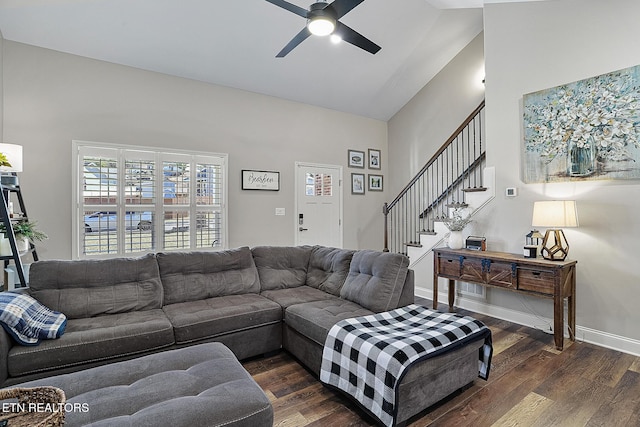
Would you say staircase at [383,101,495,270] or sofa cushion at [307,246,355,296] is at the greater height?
staircase at [383,101,495,270]

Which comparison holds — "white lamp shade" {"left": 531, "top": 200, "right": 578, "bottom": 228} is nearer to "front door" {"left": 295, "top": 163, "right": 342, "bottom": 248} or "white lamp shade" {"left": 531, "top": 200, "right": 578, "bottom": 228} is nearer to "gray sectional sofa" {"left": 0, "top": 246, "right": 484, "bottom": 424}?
"gray sectional sofa" {"left": 0, "top": 246, "right": 484, "bottom": 424}

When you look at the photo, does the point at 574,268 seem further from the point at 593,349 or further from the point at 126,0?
the point at 126,0

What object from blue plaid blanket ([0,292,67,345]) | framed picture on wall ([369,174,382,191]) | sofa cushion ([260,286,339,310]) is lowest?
sofa cushion ([260,286,339,310])

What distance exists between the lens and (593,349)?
116 inches

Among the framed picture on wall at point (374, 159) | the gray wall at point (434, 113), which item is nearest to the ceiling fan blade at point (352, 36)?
the gray wall at point (434, 113)

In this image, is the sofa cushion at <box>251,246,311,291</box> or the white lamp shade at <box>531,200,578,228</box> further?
the sofa cushion at <box>251,246,311,291</box>

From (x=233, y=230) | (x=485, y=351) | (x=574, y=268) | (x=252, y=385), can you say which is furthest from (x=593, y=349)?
(x=233, y=230)

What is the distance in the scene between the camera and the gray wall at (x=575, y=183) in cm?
290

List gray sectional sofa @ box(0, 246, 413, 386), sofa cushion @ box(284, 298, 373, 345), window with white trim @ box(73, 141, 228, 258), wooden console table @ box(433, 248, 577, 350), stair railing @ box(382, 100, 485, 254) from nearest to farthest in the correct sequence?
gray sectional sofa @ box(0, 246, 413, 386) → sofa cushion @ box(284, 298, 373, 345) → wooden console table @ box(433, 248, 577, 350) → window with white trim @ box(73, 141, 228, 258) → stair railing @ box(382, 100, 485, 254)

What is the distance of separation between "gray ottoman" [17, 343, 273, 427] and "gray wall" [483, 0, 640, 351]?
3306 millimetres

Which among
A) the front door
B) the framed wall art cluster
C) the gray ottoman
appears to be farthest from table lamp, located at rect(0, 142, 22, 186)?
the framed wall art cluster

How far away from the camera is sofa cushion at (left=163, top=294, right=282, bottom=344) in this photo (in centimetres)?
245

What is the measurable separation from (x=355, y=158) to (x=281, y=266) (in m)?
3.34

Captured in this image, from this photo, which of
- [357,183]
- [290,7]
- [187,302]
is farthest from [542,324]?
[290,7]
